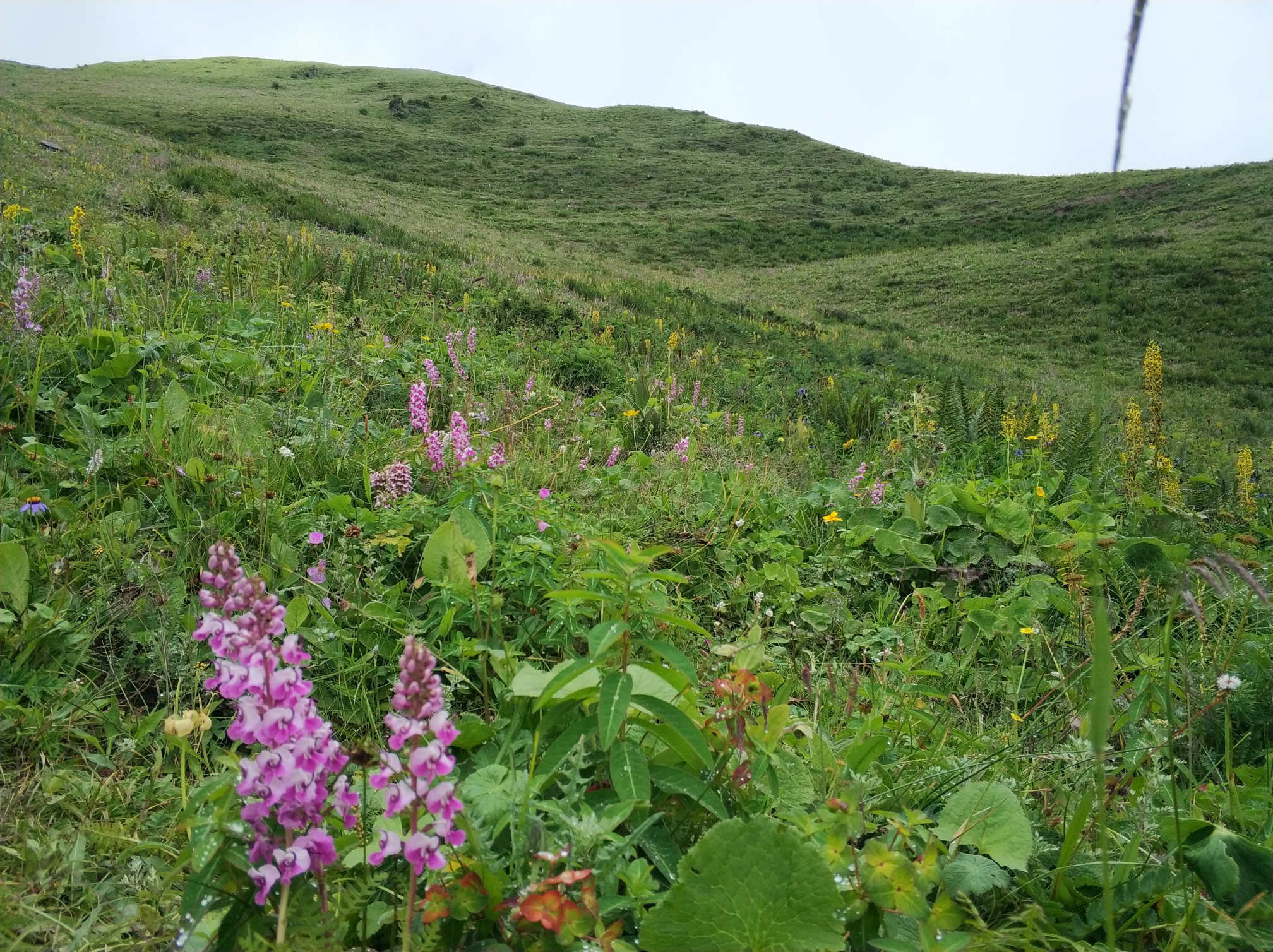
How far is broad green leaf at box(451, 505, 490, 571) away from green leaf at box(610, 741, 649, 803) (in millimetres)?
994

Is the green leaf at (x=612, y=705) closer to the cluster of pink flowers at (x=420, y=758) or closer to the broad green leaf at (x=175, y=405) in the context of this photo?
the cluster of pink flowers at (x=420, y=758)

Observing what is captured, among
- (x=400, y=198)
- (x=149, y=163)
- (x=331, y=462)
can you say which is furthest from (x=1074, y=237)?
(x=331, y=462)

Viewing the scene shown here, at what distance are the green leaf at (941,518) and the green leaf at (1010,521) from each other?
0.16m

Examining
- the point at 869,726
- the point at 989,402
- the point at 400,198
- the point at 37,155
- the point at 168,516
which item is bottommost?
the point at 869,726

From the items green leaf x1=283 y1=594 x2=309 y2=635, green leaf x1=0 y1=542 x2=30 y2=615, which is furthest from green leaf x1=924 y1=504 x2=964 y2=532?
green leaf x1=0 y1=542 x2=30 y2=615

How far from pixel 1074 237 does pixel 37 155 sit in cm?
3522

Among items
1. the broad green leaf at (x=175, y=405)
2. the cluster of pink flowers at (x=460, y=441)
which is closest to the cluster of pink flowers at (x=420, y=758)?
the cluster of pink flowers at (x=460, y=441)

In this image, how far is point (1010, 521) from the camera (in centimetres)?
358

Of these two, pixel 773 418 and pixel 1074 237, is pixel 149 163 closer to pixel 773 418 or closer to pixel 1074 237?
pixel 773 418

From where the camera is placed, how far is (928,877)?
4.05 feet

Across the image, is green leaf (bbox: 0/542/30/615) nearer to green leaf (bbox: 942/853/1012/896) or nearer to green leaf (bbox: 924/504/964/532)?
green leaf (bbox: 942/853/1012/896)

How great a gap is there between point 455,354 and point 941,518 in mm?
3148

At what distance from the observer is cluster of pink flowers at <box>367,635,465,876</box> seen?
2.85ft

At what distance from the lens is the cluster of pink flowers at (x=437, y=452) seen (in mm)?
2824
